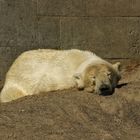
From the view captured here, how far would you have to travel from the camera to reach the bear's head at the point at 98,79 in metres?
8.87

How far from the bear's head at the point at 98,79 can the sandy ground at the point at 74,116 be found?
12 centimetres

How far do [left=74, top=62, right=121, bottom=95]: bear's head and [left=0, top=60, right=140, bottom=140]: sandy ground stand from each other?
0.12 meters

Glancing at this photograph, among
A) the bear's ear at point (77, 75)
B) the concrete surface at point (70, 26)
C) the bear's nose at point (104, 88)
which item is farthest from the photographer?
the concrete surface at point (70, 26)

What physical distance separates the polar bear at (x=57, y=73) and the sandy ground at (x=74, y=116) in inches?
7.7

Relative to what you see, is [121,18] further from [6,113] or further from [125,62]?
[6,113]

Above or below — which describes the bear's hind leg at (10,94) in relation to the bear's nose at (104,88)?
below

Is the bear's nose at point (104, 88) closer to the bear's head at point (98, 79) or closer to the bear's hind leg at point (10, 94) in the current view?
the bear's head at point (98, 79)

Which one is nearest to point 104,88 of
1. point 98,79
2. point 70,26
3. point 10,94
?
point 98,79

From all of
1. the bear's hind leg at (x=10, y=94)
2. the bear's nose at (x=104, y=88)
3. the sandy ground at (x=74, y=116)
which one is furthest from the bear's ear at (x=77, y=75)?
the bear's hind leg at (x=10, y=94)

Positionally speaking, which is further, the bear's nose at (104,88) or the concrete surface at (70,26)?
the concrete surface at (70,26)

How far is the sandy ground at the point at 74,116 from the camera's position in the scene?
738 centimetres

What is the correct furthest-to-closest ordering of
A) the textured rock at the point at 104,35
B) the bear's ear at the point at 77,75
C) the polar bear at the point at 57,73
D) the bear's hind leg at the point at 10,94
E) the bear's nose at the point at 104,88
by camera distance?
the textured rock at the point at 104,35 < the bear's hind leg at the point at 10,94 < the bear's ear at the point at 77,75 < the polar bear at the point at 57,73 < the bear's nose at the point at 104,88

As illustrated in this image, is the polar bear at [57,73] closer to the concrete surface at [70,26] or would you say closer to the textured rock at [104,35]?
the concrete surface at [70,26]

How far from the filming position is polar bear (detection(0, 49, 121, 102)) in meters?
9.05
